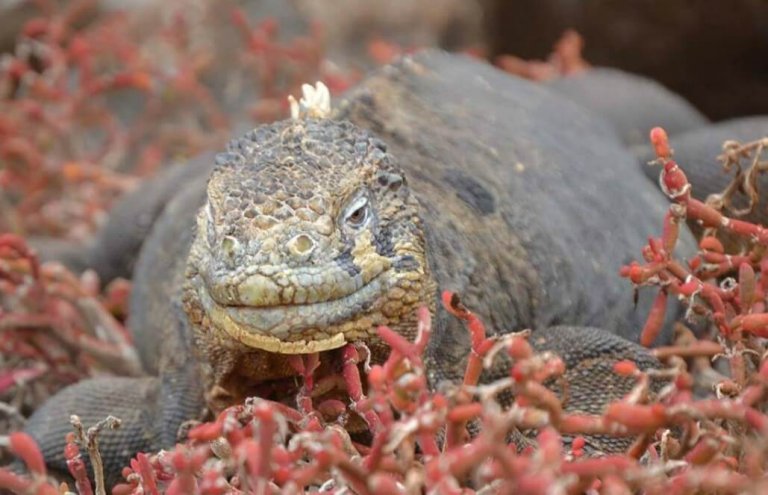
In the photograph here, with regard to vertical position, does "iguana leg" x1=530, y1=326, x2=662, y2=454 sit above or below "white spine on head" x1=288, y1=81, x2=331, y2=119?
below

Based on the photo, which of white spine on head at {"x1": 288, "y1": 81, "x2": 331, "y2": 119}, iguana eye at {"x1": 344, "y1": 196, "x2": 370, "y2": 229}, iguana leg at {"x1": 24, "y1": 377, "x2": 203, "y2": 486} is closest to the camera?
iguana eye at {"x1": 344, "y1": 196, "x2": 370, "y2": 229}

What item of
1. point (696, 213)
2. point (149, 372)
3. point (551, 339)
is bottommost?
point (149, 372)

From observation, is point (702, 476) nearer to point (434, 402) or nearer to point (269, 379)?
point (434, 402)

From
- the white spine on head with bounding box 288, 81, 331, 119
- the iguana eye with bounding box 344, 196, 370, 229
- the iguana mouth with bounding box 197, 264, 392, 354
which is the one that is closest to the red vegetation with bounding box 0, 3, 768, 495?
the iguana mouth with bounding box 197, 264, 392, 354

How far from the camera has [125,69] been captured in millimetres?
6969

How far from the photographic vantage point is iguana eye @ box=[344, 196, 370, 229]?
2910 mm

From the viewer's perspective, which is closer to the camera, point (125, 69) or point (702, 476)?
point (702, 476)

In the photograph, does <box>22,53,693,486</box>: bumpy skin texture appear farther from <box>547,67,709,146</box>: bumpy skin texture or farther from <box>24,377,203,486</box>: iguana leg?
<box>547,67,709,146</box>: bumpy skin texture

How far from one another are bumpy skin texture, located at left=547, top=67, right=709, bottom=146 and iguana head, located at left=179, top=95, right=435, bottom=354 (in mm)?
2554

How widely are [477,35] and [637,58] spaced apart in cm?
128

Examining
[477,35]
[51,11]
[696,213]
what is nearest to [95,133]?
[51,11]

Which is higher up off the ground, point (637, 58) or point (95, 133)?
point (637, 58)

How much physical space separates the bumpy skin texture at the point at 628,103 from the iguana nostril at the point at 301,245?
2.90 metres

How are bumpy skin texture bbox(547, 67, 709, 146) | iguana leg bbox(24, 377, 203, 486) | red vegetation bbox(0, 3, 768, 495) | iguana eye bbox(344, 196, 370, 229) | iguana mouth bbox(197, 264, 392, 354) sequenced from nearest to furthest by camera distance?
red vegetation bbox(0, 3, 768, 495), iguana mouth bbox(197, 264, 392, 354), iguana eye bbox(344, 196, 370, 229), iguana leg bbox(24, 377, 203, 486), bumpy skin texture bbox(547, 67, 709, 146)
